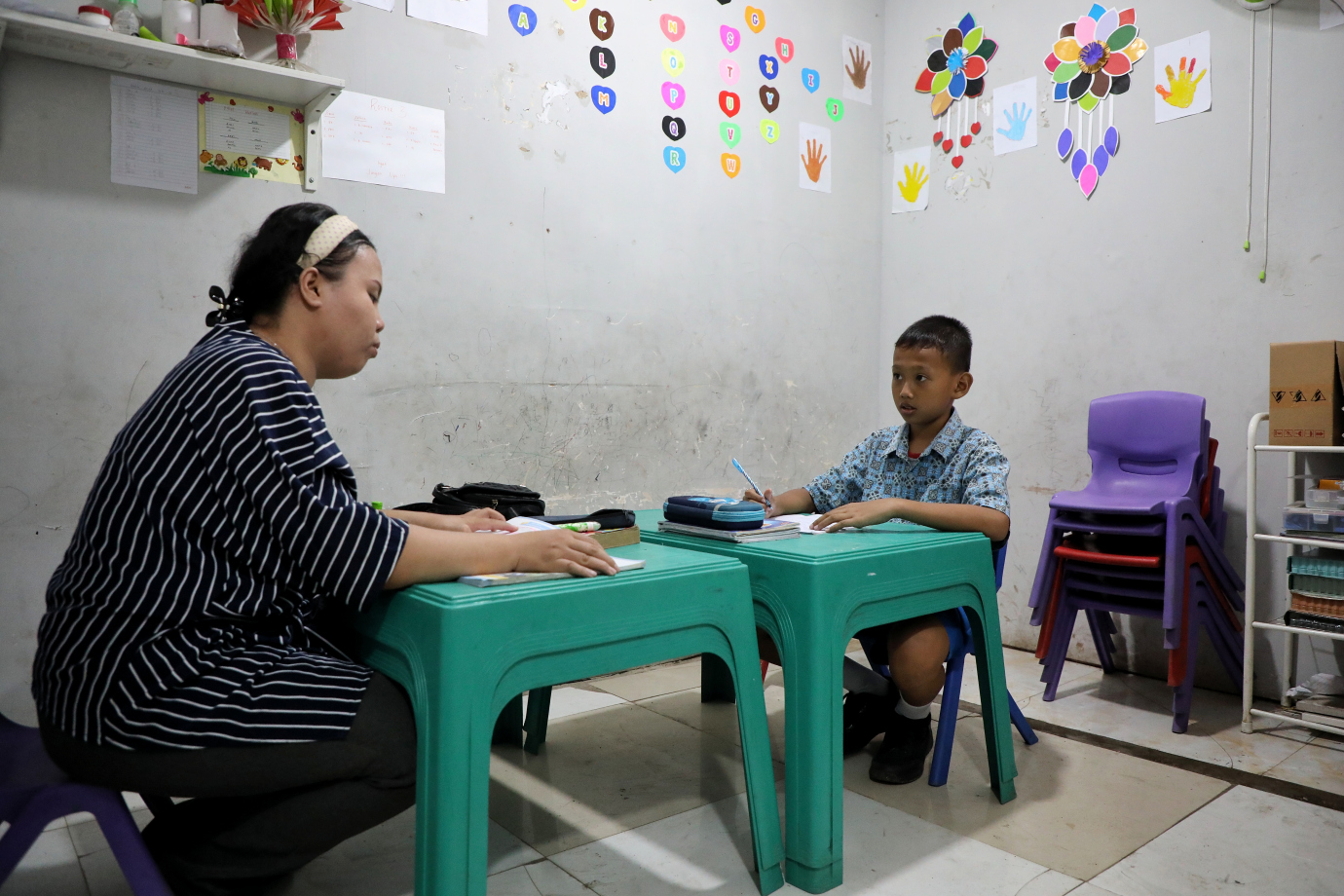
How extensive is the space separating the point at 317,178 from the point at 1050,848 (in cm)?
238

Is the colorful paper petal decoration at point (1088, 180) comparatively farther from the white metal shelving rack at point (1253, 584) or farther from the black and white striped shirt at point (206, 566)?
the black and white striped shirt at point (206, 566)

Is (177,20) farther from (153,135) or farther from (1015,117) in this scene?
(1015,117)

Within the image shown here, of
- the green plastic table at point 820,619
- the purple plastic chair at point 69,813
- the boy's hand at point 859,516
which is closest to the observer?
the purple plastic chair at point 69,813

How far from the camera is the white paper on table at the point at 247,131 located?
217 cm

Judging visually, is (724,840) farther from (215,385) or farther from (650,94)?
(650,94)

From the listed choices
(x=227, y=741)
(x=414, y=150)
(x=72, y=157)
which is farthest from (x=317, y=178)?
(x=227, y=741)

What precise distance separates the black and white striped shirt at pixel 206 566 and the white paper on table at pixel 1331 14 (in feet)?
9.97

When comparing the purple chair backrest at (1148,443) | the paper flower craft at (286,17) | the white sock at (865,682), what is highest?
the paper flower craft at (286,17)

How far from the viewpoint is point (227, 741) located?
1132 mm

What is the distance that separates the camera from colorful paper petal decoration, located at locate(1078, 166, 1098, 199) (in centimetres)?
309

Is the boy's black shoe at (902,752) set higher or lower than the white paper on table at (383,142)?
lower

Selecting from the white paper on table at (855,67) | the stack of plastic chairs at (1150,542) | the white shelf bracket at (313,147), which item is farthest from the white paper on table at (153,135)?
the stack of plastic chairs at (1150,542)

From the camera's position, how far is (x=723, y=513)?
5.71ft

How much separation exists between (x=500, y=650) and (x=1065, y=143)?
297cm
